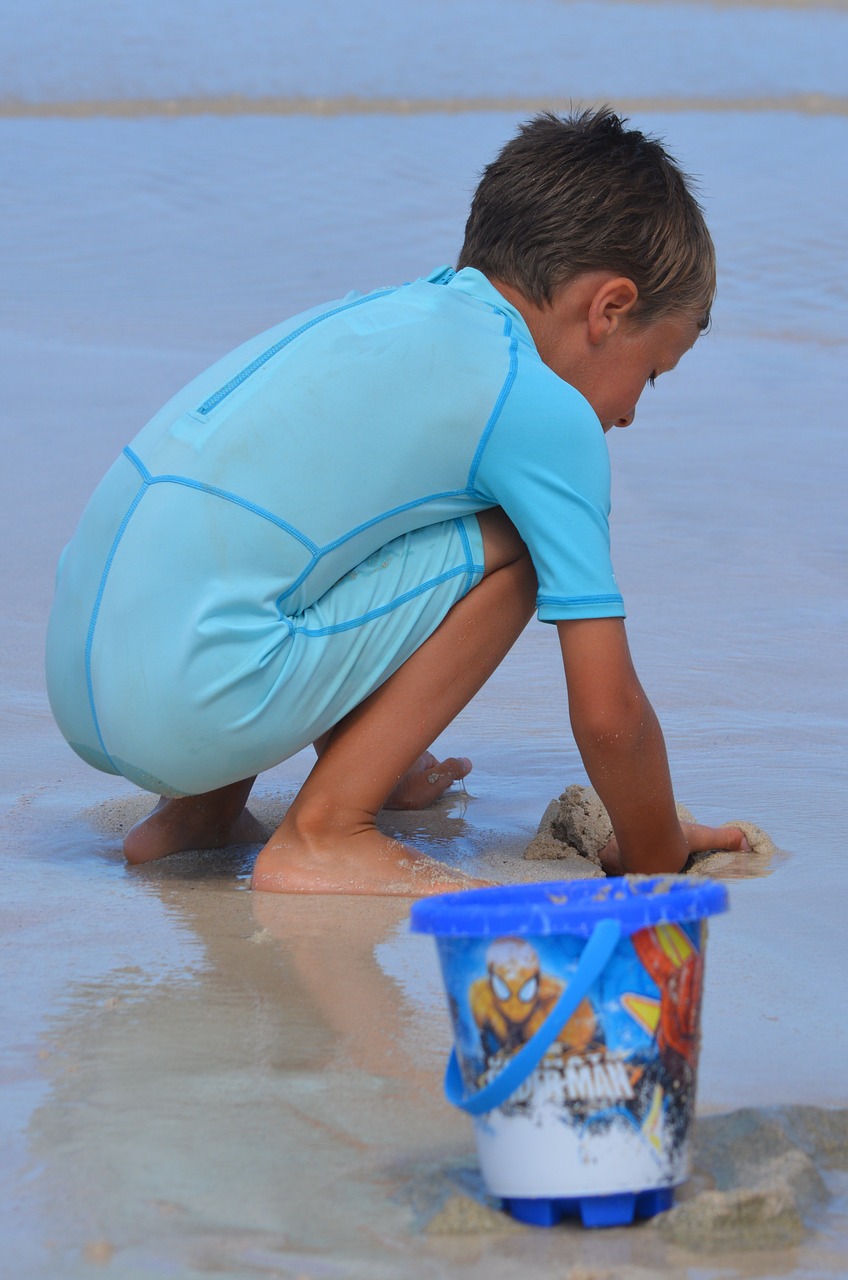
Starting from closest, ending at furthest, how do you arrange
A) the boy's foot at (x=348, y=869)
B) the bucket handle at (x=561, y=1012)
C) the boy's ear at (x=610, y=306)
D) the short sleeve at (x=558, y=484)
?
1. the bucket handle at (x=561, y=1012)
2. the short sleeve at (x=558, y=484)
3. the boy's foot at (x=348, y=869)
4. the boy's ear at (x=610, y=306)

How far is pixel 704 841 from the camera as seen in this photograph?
234 centimetres

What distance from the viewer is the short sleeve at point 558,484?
6.79ft

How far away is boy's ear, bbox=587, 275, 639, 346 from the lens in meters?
2.29

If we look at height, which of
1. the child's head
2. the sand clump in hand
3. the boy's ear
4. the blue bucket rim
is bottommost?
the sand clump in hand

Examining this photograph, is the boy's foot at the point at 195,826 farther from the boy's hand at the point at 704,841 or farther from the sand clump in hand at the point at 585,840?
the boy's hand at the point at 704,841

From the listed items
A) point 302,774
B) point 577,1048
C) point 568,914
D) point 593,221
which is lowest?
point 302,774

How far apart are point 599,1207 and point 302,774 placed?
5.56 ft

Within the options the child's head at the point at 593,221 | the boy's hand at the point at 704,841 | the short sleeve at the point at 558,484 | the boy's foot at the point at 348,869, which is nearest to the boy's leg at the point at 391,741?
the boy's foot at the point at 348,869

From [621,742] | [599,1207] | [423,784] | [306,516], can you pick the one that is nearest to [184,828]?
[423,784]

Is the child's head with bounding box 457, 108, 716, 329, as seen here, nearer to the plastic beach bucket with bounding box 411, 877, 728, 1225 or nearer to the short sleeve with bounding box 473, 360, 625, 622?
the short sleeve with bounding box 473, 360, 625, 622

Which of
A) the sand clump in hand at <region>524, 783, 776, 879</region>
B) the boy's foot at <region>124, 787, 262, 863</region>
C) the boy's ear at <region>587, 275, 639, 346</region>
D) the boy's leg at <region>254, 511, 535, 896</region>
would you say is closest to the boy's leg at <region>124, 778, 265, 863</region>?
the boy's foot at <region>124, 787, 262, 863</region>

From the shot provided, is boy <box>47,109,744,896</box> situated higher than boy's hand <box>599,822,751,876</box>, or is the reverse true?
boy <box>47,109,744,896</box>

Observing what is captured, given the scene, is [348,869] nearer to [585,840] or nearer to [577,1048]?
[585,840]

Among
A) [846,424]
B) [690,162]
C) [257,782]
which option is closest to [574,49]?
[690,162]
